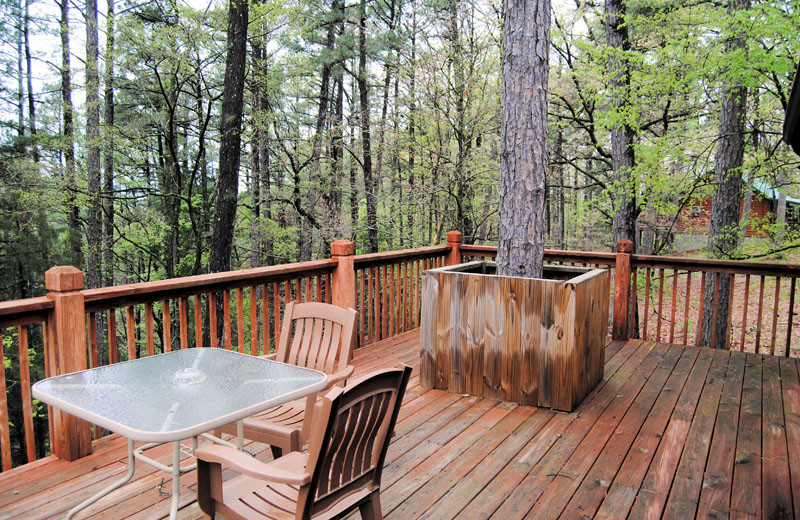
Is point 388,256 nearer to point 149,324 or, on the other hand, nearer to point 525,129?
point 525,129

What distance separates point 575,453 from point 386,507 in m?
1.24

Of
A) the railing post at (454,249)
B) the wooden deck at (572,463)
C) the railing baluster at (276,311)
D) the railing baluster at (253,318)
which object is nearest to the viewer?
the wooden deck at (572,463)

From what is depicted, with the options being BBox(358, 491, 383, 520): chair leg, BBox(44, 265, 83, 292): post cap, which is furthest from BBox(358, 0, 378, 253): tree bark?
BBox(358, 491, 383, 520): chair leg

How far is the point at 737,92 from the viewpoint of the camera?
22.0 feet

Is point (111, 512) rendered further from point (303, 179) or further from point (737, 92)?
point (303, 179)

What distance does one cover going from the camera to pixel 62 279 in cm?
266

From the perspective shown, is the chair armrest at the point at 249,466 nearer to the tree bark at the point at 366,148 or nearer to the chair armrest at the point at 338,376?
the chair armrest at the point at 338,376

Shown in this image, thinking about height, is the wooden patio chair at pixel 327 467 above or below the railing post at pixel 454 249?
below

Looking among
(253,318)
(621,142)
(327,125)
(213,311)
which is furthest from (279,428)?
(327,125)

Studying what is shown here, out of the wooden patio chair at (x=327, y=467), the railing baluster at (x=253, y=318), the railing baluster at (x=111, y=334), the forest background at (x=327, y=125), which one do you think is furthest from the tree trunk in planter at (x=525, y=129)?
the forest background at (x=327, y=125)

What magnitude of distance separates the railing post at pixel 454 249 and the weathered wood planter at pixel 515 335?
207 cm

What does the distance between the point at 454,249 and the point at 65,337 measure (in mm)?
4265

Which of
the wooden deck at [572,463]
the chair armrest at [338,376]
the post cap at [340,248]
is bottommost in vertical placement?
the wooden deck at [572,463]

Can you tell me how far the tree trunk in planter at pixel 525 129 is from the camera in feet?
12.8
